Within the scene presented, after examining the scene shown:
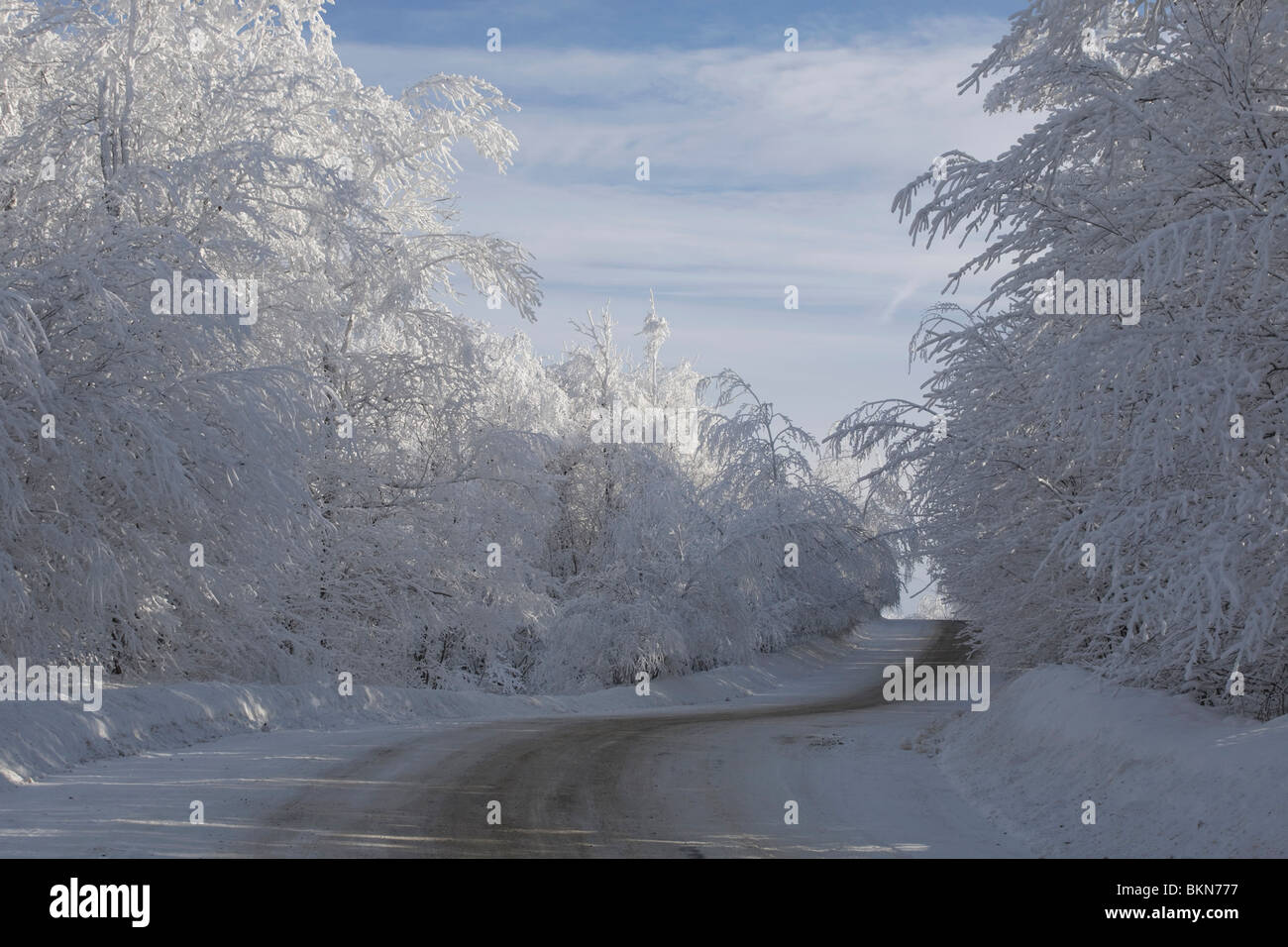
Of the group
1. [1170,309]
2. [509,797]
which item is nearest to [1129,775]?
[1170,309]

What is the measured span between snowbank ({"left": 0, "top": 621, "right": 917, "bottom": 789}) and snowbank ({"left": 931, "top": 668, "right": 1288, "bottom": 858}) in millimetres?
8600

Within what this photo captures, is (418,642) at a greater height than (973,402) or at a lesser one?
lesser

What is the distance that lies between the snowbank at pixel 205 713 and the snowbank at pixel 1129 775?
8600mm

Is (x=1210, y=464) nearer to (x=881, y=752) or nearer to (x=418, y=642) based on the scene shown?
(x=881, y=752)

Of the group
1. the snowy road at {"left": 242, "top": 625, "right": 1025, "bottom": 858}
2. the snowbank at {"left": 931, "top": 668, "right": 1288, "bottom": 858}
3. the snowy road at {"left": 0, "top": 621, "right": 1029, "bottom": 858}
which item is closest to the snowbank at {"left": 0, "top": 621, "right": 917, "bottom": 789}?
the snowy road at {"left": 0, "top": 621, "right": 1029, "bottom": 858}

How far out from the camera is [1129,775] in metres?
8.40

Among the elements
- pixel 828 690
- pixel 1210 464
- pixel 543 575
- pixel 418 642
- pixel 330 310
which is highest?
pixel 330 310

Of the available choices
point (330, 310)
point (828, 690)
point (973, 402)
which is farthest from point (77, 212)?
point (828, 690)

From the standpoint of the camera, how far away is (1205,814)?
720cm

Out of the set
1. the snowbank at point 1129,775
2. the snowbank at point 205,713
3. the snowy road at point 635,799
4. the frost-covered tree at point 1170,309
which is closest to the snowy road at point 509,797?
the snowy road at point 635,799

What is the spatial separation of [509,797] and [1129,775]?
5.22 meters
